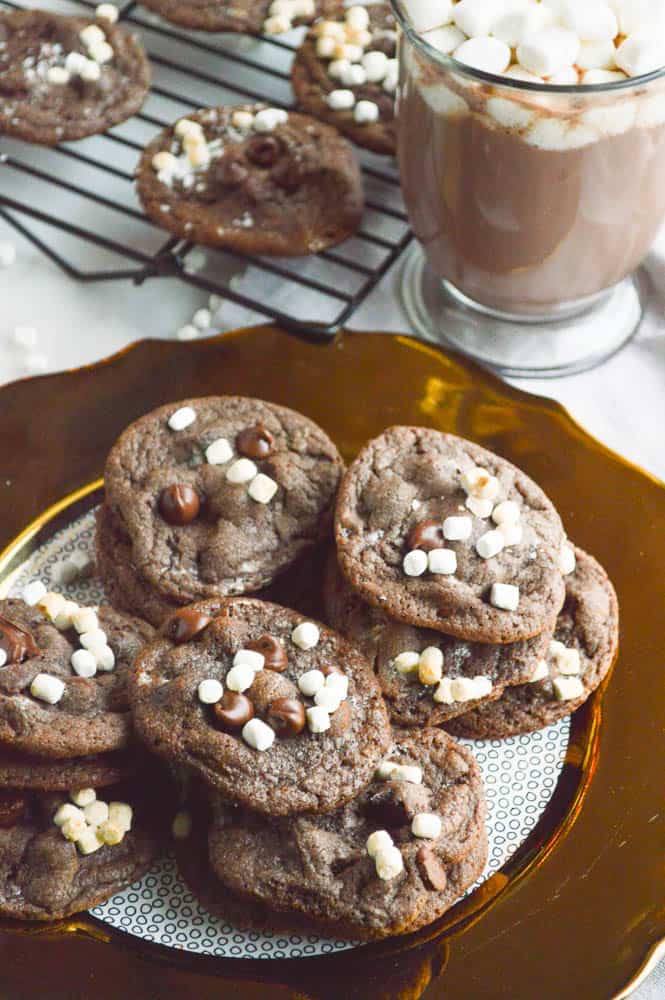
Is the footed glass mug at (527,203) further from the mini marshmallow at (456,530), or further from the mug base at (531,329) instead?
the mini marshmallow at (456,530)

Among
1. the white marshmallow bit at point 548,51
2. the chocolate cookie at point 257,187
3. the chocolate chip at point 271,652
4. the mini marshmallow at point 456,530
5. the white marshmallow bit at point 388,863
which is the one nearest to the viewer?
the white marshmallow bit at point 388,863

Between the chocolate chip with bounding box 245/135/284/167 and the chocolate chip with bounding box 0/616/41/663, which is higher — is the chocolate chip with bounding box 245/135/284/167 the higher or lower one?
the higher one

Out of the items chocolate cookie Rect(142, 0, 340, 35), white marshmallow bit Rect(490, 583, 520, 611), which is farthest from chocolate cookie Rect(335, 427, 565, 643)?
chocolate cookie Rect(142, 0, 340, 35)

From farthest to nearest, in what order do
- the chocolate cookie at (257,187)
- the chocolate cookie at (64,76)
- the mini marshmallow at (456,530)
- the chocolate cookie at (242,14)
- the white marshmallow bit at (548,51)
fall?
the chocolate cookie at (242,14)
the chocolate cookie at (64,76)
the chocolate cookie at (257,187)
the white marshmallow bit at (548,51)
the mini marshmallow at (456,530)

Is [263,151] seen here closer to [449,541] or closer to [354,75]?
[354,75]

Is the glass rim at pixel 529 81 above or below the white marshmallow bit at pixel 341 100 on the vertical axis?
above

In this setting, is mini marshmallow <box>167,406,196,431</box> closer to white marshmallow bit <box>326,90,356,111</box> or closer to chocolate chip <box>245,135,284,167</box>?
chocolate chip <box>245,135,284,167</box>

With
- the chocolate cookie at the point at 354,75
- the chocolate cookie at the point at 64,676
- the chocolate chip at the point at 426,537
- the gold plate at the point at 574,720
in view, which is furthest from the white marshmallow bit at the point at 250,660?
the chocolate cookie at the point at 354,75
